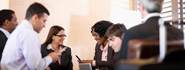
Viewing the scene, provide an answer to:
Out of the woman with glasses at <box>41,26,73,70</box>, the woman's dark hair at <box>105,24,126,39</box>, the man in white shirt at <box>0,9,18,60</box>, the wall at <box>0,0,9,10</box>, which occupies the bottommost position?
the woman with glasses at <box>41,26,73,70</box>

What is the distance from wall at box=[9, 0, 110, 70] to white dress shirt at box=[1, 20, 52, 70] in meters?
2.25

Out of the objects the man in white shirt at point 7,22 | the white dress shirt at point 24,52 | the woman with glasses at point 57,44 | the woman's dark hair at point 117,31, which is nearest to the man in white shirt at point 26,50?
the white dress shirt at point 24,52

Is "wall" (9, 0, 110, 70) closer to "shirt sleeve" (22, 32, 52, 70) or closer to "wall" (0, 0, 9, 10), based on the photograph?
"wall" (0, 0, 9, 10)

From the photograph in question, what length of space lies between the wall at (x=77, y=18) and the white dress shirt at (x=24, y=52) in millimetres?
2246

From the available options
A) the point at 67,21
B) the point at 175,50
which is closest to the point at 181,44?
the point at 175,50

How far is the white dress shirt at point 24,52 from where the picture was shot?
210cm

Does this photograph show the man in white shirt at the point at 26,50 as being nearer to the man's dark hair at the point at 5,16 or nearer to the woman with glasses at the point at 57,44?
the man's dark hair at the point at 5,16

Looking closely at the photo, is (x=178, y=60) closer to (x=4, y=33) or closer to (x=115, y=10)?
(x=4, y=33)

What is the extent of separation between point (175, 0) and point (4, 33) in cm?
280

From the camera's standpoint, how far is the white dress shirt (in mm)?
2098

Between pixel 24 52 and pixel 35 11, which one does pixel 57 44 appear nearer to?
pixel 35 11

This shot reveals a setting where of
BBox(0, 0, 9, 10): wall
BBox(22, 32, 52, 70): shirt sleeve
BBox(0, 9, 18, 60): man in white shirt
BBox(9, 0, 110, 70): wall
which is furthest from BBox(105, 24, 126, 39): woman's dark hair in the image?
BBox(9, 0, 110, 70): wall

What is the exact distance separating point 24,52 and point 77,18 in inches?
108

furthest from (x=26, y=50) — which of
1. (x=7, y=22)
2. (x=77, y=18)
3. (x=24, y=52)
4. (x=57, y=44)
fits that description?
(x=77, y=18)
